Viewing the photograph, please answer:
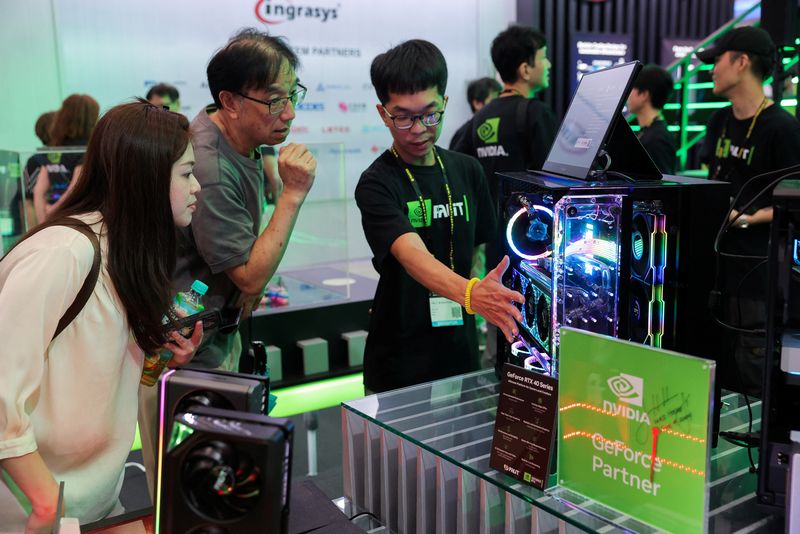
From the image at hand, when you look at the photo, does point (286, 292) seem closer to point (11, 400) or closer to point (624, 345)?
point (11, 400)

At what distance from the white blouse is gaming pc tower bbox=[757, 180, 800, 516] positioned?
0.98 m

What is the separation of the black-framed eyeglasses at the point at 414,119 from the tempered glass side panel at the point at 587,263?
1.95 feet

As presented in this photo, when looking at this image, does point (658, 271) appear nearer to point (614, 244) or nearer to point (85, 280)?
point (614, 244)

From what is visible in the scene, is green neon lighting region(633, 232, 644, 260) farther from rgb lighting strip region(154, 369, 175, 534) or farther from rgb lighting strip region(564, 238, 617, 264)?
rgb lighting strip region(154, 369, 175, 534)

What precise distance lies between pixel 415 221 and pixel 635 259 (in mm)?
724

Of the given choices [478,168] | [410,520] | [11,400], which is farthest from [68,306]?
[478,168]

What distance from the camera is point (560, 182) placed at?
4.16ft

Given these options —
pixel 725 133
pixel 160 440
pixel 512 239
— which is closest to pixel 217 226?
pixel 512 239

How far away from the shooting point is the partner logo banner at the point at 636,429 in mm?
848

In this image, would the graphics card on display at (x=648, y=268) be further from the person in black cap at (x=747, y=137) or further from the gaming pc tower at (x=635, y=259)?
the person in black cap at (x=747, y=137)

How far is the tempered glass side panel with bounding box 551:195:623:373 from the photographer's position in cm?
117

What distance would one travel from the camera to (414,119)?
172 cm

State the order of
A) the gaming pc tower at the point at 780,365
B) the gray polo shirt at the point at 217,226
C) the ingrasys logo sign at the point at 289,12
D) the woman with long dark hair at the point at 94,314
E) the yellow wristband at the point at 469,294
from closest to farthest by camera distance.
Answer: the gaming pc tower at the point at 780,365 < the woman with long dark hair at the point at 94,314 < the yellow wristband at the point at 469,294 < the gray polo shirt at the point at 217,226 < the ingrasys logo sign at the point at 289,12

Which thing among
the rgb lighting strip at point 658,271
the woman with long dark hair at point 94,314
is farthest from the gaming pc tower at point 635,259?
the woman with long dark hair at point 94,314
